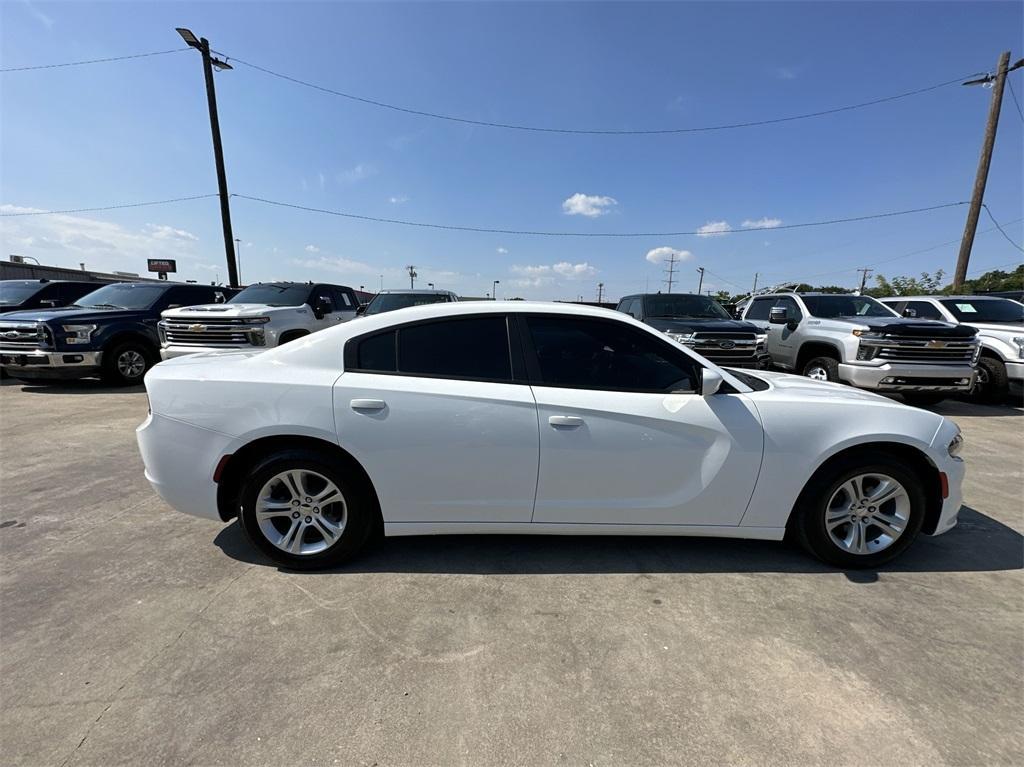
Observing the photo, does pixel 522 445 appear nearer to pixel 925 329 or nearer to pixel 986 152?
pixel 925 329

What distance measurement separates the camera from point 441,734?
1.73 m

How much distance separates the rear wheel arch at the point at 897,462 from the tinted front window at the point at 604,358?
0.92 metres

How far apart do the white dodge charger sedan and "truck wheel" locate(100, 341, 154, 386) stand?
273 inches

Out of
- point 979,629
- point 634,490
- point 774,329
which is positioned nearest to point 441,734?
point 634,490

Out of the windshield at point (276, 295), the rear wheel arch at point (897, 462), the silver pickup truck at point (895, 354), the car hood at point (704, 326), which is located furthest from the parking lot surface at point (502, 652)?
the windshield at point (276, 295)

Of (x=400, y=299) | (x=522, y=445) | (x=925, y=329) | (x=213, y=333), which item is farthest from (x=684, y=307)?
(x=213, y=333)

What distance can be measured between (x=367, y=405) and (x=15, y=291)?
1279 cm

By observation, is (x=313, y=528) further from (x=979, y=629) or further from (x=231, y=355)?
(x=979, y=629)

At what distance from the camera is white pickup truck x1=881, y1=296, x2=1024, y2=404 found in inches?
A: 297

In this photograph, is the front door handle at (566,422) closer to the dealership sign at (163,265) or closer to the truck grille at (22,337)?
the truck grille at (22,337)

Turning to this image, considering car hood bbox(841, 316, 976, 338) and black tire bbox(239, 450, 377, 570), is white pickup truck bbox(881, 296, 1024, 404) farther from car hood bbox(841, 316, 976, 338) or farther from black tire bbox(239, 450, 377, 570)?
black tire bbox(239, 450, 377, 570)

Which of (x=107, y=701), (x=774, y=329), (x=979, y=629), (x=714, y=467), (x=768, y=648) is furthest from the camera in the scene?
(x=774, y=329)

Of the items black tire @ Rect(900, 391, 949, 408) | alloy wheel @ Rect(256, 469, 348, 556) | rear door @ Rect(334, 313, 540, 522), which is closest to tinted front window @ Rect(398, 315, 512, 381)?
rear door @ Rect(334, 313, 540, 522)

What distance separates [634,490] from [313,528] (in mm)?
1863
